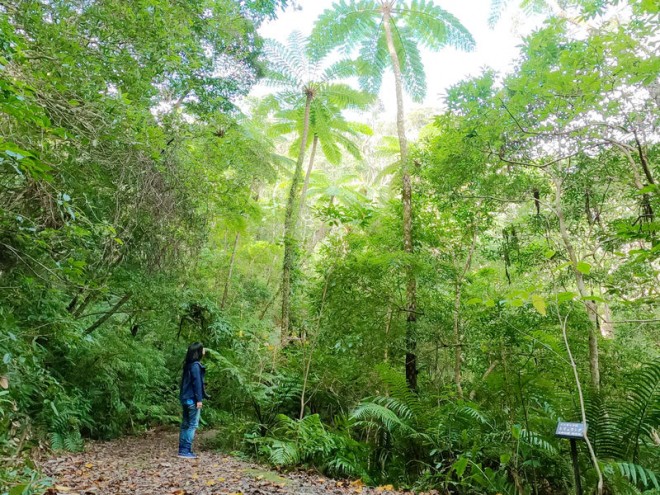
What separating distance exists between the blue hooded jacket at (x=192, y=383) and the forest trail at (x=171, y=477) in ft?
2.45

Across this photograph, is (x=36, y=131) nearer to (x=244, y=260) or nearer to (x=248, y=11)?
(x=248, y=11)

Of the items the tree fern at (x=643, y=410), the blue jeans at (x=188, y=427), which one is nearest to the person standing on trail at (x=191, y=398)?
the blue jeans at (x=188, y=427)

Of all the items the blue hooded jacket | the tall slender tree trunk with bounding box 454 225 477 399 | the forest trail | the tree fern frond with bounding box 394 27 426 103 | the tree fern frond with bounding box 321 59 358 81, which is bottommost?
the forest trail

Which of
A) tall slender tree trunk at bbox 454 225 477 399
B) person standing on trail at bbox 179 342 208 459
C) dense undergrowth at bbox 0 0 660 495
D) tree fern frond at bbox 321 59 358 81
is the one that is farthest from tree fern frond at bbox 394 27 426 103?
person standing on trail at bbox 179 342 208 459

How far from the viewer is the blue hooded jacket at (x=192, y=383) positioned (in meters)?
5.70

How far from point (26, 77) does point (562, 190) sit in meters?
6.41

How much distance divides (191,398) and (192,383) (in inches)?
7.5

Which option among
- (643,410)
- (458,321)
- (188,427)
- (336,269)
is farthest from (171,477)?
(458,321)

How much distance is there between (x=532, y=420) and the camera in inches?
193

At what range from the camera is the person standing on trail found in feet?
18.2

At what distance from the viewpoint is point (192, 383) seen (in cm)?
575

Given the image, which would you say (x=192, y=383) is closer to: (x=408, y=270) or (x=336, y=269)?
(x=336, y=269)

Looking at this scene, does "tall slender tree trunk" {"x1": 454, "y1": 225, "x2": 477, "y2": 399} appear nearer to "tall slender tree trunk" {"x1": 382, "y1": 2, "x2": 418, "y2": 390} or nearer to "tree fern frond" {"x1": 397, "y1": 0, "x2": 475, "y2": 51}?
"tall slender tree trunk" {"x1": 382, "y1": 2, "x2": 418, "y2": 390}

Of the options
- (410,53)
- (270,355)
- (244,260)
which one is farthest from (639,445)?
(244,260)
